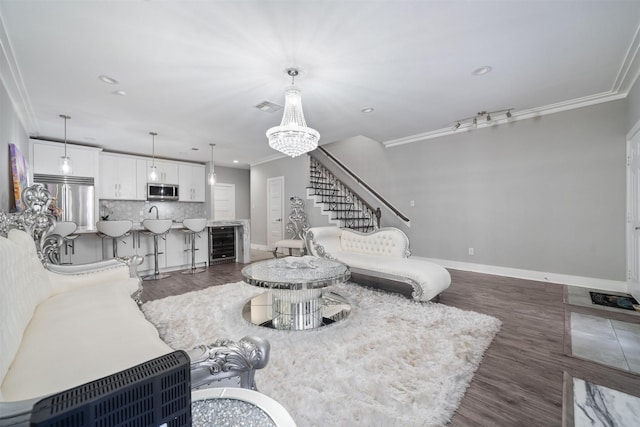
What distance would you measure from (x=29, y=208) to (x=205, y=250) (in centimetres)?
317

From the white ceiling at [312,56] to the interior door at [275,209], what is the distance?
3.05 metres

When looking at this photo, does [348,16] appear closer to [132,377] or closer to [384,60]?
[384,60]

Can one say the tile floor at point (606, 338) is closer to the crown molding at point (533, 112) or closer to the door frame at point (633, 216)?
the door frame at point (633, 216)

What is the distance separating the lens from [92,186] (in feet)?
19.0

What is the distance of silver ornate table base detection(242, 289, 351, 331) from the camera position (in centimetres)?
249

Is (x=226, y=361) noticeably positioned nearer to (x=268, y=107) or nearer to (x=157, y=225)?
(x=268, y=107)

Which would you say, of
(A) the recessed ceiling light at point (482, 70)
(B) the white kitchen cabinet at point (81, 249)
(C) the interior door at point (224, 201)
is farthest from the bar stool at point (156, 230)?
(A) the recessed ceiling light at point (482, 70)

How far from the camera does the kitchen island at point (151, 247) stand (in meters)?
4.06

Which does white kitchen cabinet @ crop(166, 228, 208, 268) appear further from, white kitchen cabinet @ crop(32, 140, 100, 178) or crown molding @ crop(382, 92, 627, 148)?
crown molding @ crop(382, 92, 627, 148)

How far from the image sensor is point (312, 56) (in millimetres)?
2674

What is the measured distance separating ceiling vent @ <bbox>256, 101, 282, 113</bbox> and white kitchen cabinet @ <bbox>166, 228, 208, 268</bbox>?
9.21ft

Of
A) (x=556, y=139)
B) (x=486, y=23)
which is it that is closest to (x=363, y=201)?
(x=556, y=139)

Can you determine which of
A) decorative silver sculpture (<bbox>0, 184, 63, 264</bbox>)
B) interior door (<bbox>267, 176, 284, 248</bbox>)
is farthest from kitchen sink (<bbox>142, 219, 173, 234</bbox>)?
interior door (<bbox>267, 176, 284, 248</bbox>)

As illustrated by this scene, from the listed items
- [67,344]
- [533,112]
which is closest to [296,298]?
[67,344]
